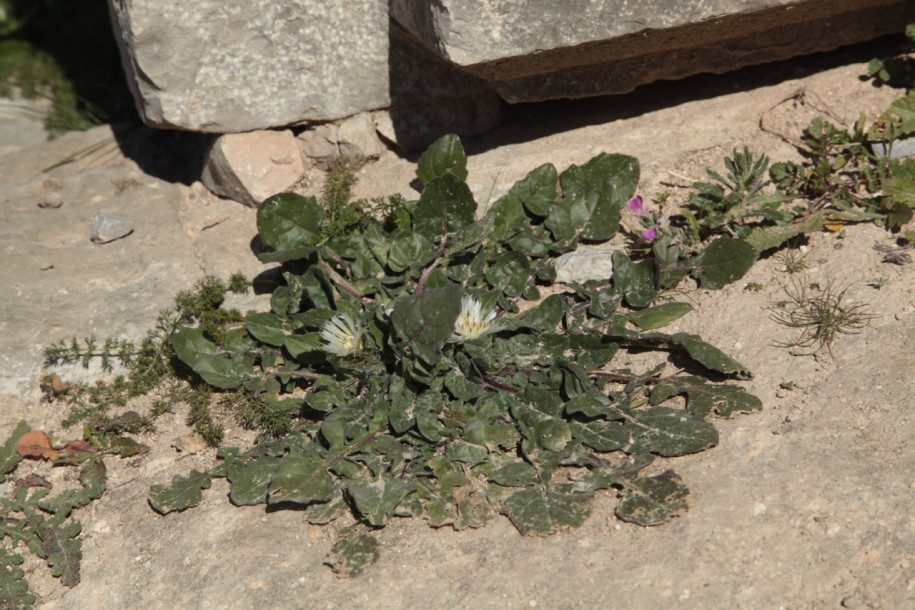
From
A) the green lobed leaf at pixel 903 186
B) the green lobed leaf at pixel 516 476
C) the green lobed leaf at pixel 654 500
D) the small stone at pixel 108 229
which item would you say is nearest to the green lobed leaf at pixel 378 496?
the green lobed leaf at pixel 516 476

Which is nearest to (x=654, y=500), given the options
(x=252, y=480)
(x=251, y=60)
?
(x=252, y=480)

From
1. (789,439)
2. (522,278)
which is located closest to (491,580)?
(789,439)

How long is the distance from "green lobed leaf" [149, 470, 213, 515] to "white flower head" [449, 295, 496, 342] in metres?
1.01

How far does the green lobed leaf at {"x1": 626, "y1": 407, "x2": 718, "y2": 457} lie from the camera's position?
249cm

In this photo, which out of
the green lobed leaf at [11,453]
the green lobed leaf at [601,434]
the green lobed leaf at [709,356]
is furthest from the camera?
the green lobed leaf at [11,453]

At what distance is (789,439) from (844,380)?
330 mm

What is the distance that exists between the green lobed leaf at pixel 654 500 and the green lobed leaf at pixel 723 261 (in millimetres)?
933

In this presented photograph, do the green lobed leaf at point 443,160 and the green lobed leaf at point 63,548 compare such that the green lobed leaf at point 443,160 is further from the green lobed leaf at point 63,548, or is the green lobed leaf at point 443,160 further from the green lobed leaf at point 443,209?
the green lobed leaf at point 63,548

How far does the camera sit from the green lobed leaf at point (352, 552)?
2.33m

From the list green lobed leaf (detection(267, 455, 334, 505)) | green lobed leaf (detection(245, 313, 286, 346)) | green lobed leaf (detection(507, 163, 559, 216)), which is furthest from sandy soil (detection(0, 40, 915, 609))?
green lobed leaf (detection(507, 163, 559, 216))

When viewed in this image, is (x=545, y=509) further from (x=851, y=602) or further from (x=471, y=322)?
(x=851, y=602)

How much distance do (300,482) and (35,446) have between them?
115 centimetres

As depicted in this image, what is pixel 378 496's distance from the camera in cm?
248

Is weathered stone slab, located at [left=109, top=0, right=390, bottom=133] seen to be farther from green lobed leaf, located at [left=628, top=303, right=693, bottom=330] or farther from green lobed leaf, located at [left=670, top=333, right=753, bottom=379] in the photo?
green lobed leaf, located at [left=670, top=333, right=753, bottom=379]
